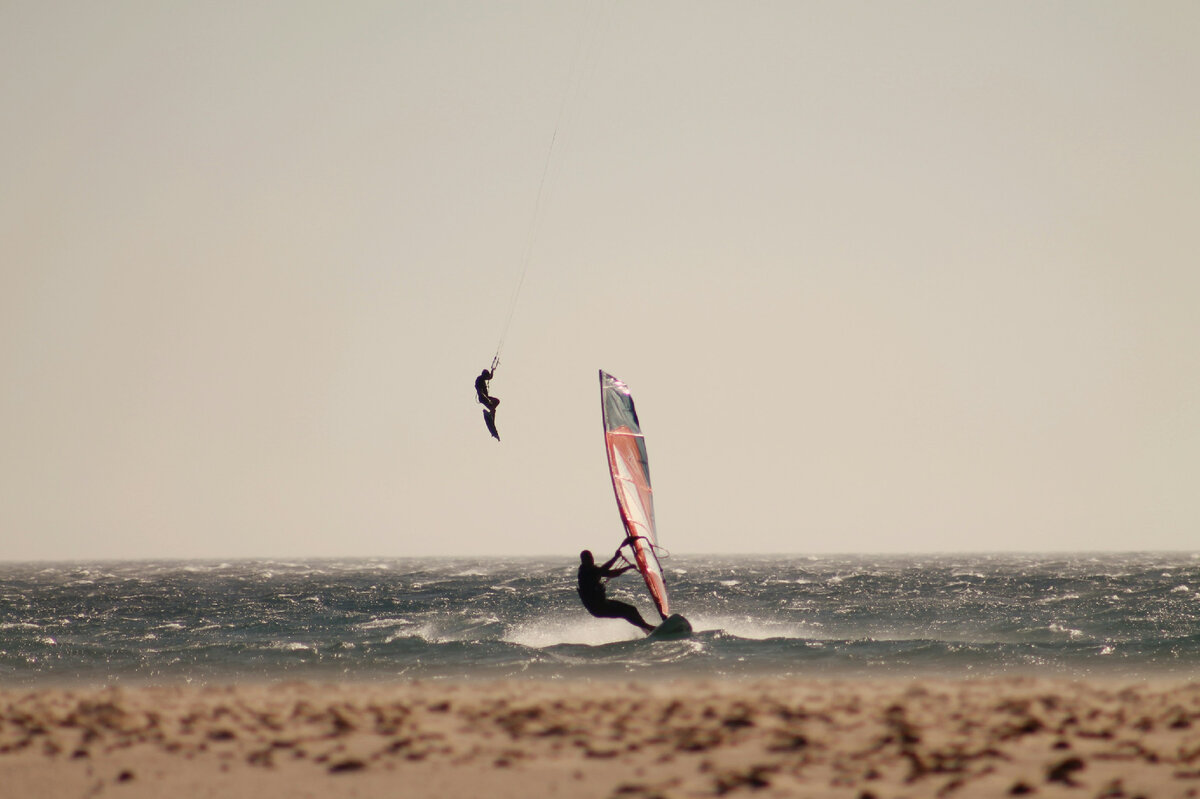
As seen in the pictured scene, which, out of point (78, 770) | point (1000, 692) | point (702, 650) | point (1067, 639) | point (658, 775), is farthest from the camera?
point (1067, 639)

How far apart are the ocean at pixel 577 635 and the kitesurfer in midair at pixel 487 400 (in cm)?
311

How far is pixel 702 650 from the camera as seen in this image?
14484 mm

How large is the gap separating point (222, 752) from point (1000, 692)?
5.29 m

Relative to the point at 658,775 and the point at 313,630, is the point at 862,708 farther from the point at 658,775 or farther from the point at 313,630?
the point at 313,630

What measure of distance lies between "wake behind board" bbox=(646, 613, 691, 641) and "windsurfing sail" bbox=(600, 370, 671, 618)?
0.35 meters

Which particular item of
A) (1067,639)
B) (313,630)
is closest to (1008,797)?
(1067,639)

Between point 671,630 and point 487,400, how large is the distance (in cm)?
529

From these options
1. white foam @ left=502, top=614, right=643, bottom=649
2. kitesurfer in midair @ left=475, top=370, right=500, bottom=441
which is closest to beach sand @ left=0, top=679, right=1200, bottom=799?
kitesurfer in midair @ left=475, top=370, right=500, bottom=441

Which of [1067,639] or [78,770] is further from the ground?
[78,770]

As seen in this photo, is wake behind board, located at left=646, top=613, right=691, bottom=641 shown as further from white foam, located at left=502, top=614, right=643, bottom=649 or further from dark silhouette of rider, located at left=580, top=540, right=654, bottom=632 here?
dark silhouette of rider, located at left=580, top=540, right=654, bottom=632

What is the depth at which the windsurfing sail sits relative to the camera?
46.4 feet

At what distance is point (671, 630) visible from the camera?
15.6 meters

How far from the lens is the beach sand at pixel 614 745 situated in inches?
165

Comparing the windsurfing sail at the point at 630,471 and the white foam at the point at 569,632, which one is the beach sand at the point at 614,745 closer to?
the windsurfing sail at the point at 630,471
